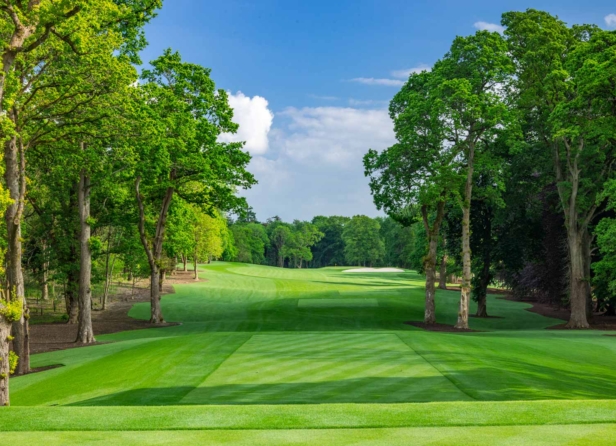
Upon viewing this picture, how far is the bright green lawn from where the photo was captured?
816 cm

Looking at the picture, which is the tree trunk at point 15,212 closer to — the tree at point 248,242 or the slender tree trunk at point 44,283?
the slender tree trunk at point 44,283

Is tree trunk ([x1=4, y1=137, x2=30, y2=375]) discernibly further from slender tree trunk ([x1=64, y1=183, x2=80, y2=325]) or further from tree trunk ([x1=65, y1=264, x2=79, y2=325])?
tree trunk ([x1=65, y1=264, x2=79, y2=325])

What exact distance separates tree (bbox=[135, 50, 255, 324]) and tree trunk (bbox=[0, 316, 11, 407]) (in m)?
17.7

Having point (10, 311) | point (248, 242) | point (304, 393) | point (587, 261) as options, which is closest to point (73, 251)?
point (10, 311)

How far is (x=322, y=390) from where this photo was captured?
46.4 ft

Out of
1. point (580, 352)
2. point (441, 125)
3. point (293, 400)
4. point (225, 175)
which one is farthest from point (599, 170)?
point (293, 400)

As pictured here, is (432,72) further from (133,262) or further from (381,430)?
(381,430)

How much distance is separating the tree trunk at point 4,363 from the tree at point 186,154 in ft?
58.0

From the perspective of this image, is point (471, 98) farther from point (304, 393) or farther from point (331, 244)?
point (331, 244)

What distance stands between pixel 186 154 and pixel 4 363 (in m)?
22.6

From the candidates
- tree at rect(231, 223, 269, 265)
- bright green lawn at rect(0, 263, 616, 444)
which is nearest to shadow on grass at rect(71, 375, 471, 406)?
bright green lawn at rect(0, 263, 616, 444)

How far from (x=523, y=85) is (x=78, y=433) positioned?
119 ft

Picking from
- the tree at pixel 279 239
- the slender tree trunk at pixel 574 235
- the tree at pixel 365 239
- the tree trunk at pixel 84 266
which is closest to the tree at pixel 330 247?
the tree at pixel 279 239

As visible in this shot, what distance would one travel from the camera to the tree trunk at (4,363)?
592 inches
